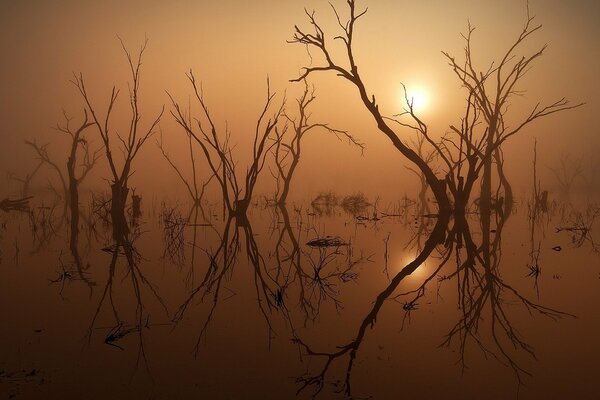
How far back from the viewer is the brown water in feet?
7.41

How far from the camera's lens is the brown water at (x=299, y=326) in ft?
7.41

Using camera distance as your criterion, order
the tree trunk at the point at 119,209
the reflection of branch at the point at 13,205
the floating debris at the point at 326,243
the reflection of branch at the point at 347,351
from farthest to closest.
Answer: the reflection of branch at the point at 13,205
the tree trunk at the point at 119,209
the floating debris at the point at 326,243
the reflection of branch at the point at 347,351

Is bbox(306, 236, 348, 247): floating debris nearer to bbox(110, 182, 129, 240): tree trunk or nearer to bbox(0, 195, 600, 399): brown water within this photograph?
bbox(0, 195, 600, 399): brown water

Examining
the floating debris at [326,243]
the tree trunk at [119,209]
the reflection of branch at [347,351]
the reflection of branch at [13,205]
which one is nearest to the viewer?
the reflection of branch at [347,351]

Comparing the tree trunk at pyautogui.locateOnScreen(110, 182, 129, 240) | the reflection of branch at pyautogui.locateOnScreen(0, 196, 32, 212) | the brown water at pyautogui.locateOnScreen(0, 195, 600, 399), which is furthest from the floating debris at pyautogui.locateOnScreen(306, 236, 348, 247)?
the reflection of branch at pyautogui.locateOnScreen(0, 196, 32, 212)

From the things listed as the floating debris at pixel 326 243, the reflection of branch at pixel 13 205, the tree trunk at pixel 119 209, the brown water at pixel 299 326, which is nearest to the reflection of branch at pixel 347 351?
the brown water at pixel 299 326

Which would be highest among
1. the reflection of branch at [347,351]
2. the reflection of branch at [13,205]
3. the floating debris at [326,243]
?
the reflection of branch at [13,205]

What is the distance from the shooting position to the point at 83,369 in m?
2.40

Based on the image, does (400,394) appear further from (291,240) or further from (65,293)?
(291,240)

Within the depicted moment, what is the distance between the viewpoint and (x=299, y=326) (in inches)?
125

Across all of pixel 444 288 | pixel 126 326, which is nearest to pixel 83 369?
pixel 126 326

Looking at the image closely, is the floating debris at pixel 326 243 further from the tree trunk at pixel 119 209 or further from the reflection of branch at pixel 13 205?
the reflection of branch at pixel 13 205

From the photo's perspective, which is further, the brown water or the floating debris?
the floating debris

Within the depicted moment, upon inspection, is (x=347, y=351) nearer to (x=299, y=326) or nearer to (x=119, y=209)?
(x=299, y=326)
